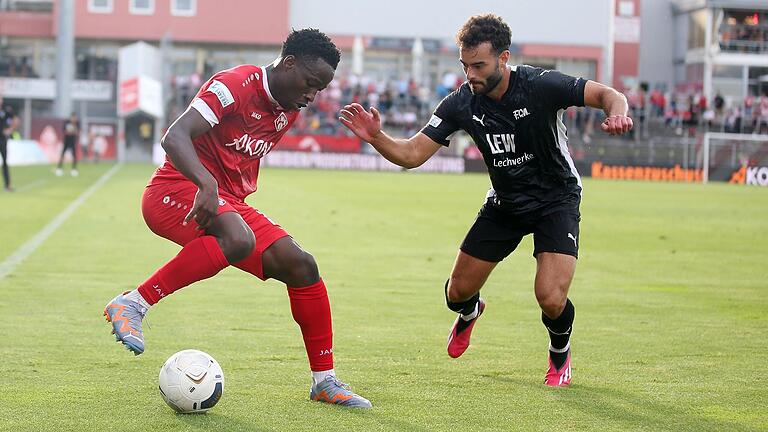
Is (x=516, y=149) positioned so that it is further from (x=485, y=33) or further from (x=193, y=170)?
(x=193, y=170)

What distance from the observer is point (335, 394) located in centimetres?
619

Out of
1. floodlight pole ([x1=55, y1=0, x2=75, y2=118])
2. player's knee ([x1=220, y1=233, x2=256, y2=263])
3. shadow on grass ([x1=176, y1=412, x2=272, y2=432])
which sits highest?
floodlight pole ([x1=55, y1=0, x2=75, y2=118])

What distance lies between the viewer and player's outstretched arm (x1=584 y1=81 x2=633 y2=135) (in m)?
6.56

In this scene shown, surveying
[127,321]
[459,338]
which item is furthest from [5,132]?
[127,321]

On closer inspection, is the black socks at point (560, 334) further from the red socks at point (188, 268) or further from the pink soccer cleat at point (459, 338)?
the red socks at point (188, 268)

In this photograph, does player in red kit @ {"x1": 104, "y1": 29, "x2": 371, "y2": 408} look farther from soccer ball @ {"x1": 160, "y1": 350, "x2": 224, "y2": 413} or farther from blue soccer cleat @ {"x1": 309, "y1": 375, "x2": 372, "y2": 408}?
soccer ball @ {"x1": 160, "y1": 350, "x2": 224, "y2": 413}

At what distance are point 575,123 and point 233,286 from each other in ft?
136

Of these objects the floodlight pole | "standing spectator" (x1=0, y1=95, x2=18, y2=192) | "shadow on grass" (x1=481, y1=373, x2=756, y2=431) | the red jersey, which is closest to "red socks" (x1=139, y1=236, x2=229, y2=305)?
the red jersey

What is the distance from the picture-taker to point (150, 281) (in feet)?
19.9

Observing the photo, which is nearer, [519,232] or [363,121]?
[363,121]

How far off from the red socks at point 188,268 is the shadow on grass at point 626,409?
1.98m

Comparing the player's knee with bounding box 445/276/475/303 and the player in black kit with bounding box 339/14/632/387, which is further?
the player's knee with bounding box 445/276/475/303

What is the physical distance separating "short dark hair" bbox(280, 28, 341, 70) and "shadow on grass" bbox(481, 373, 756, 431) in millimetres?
2226

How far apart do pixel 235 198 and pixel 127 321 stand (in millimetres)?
1026
